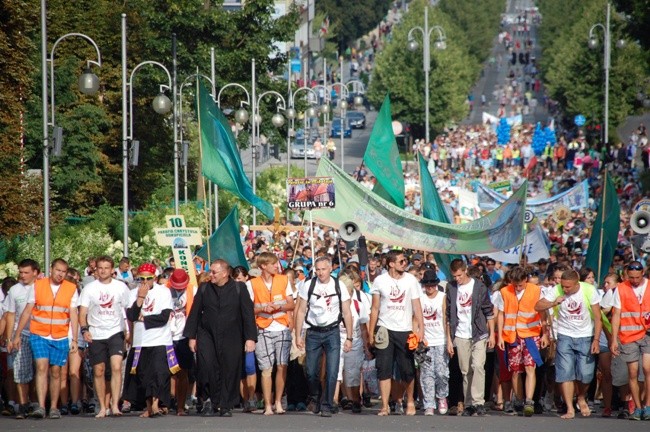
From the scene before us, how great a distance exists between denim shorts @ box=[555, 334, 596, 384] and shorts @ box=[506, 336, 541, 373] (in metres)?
0.26

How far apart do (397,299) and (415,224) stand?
8.05 metres

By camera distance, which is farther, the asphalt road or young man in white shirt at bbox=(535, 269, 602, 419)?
young man in white shirt at bbox=(535, 269, 602, 419)

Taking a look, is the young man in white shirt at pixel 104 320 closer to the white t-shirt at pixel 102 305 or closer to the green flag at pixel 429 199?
the white t-shirt at pixel 102 305

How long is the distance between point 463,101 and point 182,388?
79.2 metres

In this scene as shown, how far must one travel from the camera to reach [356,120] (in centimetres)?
10575

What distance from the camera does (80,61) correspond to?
4888 centimetres

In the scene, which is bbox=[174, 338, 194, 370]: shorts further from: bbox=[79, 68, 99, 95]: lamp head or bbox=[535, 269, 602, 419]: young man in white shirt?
bbox=[79, 68, 99, 95]: lamp head

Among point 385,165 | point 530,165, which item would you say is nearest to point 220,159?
point 385,165

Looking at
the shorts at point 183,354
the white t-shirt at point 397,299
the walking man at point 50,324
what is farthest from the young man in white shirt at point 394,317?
the walking man at point 50,324

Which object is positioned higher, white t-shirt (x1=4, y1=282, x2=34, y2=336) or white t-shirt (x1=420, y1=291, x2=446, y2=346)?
white t-shirt (x1=4, y1=282, x2=34, y2=336)

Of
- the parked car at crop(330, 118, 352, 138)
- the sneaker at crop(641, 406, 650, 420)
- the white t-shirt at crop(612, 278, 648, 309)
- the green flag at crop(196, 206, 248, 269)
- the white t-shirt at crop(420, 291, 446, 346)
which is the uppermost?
the parked car at crop(330, 118, 352, 138)

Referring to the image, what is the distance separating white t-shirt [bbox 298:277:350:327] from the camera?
59.6 feet

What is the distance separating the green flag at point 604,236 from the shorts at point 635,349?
7.72 meters

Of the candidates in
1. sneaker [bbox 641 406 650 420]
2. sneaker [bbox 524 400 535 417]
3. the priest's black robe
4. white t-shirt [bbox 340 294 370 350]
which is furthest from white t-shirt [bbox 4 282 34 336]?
sneaker [bbox 641 406 650 420]
